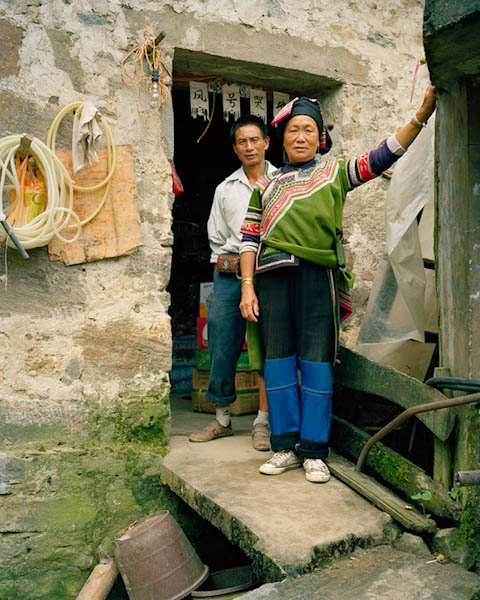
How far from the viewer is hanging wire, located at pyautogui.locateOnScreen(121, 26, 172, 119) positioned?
3.35 meters

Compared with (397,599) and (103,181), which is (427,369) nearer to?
(397,599)

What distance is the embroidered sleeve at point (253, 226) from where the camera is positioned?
3.03 m

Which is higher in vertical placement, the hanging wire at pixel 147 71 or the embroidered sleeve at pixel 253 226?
the hanging wire at pixel 147 71

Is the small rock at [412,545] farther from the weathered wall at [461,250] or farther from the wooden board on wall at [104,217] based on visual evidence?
the wooden board on wall at [104,217]

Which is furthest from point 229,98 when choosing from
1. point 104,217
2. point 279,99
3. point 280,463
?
point 280,463

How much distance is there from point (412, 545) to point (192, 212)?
4.86 meters

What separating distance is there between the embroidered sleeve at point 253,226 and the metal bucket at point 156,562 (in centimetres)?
150

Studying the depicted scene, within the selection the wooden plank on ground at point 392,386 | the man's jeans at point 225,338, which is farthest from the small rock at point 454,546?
the man's jeans at point 225,338

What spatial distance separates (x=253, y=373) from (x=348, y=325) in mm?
929

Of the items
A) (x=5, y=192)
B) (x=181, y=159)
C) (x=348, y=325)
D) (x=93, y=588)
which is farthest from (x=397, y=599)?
(x=181, y=159)

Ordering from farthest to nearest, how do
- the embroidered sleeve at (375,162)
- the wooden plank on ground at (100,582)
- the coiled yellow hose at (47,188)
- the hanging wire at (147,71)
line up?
1. the hanging wire at (147,71)
2. the coiled yellow hose at (47,188)
3. the wooden plank on ground at (100,582)
4. the embroidered sleeve at (375,162)

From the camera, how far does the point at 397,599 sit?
1.92 meters

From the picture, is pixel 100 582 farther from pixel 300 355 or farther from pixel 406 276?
pixel 406 276

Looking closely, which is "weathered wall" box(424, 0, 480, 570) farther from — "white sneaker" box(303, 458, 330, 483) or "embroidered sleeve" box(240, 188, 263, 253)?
"embroidered sleeve" box(240, 188, 263, 253)
